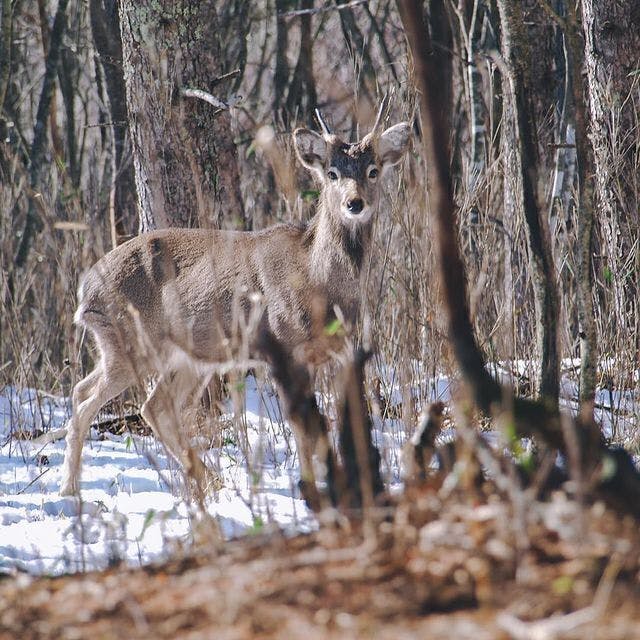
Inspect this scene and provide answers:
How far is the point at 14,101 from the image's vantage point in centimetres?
1491

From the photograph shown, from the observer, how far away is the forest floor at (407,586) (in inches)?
89.7

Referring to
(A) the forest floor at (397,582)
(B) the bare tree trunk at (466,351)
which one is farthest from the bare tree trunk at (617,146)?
(A) the forest floor at (397,582)

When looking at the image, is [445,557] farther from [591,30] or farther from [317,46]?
[317,46]

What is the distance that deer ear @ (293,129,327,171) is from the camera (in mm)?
6676

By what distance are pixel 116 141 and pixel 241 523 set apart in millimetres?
6660

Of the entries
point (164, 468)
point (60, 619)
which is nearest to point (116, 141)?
point (164, 468)

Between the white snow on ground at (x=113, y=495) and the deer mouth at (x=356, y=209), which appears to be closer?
the white snow on ground at (x=113, y=495)

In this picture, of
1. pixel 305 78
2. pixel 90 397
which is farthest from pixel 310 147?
pixel 305 78

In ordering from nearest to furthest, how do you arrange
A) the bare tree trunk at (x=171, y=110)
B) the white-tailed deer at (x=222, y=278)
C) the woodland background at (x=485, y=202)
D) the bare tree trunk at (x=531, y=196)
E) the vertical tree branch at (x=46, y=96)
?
the bare tree trunk at (x=531, y=196), the woodland background at (x=485, y=202), the white-tailed deer at (x=222, y=278), the bare tree trunk at (x=171, y=110), the vertical tree branch at (x=46, y=96)

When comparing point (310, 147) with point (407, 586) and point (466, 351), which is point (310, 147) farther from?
point (407, 586)

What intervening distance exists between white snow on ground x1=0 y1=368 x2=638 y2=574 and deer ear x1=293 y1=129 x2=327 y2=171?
1.43 metres

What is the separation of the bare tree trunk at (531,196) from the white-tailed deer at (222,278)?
1.82 meters

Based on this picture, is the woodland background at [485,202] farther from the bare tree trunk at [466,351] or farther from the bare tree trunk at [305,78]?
the bare tree trunk at [305,78]

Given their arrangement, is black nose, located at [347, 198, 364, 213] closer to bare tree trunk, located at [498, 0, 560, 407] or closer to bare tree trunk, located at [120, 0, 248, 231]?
bare tree trunk, located at [120, 0, 248, 231]
